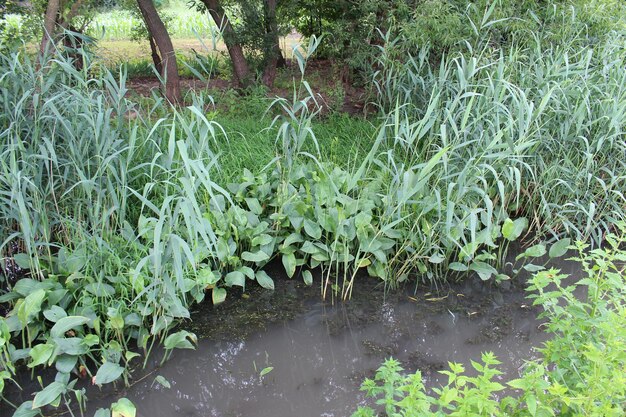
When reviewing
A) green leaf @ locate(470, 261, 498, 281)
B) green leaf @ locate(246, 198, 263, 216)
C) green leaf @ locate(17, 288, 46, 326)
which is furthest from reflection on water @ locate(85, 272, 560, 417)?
green leaf @ locate(246, 198, 263, 216)

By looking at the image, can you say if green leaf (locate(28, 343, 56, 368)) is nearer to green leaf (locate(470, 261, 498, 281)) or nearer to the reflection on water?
the reflection on water

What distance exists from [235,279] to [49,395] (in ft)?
3.18

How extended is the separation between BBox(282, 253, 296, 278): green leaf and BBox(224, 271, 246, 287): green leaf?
261 mm

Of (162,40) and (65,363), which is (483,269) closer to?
(65,363)

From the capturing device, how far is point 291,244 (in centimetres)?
303

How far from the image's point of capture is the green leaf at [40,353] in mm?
2174

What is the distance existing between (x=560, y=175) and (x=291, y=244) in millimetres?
1623

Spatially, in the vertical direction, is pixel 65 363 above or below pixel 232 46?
below

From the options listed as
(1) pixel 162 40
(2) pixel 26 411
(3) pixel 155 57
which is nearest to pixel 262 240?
(2) pixel 26 411

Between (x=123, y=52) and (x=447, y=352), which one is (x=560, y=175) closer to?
(x=447, y=352)

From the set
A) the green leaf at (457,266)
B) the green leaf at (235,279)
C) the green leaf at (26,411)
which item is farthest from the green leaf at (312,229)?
the green leaf at (26,411)

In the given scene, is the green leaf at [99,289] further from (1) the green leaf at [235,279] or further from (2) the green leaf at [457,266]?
(2) the green leaf at [457,266]

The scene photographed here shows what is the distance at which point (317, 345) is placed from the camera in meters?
2.62

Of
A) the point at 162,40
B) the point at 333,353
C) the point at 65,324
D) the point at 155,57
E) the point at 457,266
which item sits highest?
the point at 162,40
